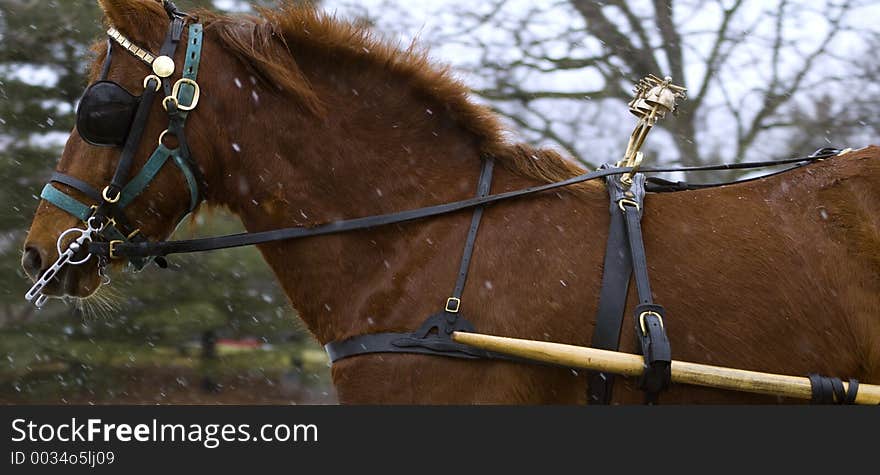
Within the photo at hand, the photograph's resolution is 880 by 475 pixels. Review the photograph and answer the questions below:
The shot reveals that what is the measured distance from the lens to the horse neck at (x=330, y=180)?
2877 mm

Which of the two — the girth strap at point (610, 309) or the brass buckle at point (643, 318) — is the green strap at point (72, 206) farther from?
the brass buckle at point (643, 318)

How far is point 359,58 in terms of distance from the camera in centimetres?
302

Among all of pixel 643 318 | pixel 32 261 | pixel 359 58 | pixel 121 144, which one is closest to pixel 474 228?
pixel 643 318

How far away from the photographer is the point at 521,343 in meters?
2.53

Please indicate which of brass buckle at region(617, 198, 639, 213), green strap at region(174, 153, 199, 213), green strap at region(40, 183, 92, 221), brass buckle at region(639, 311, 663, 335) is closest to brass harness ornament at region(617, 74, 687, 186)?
brass buckle at region(617, 198, 639, 213)

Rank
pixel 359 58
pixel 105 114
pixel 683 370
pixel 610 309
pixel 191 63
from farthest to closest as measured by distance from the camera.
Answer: pixel 359 58, pixel 191 63, pixel 105 114, pixel 610 309, pixel 683 370

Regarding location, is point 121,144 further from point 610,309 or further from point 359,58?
point 610,309

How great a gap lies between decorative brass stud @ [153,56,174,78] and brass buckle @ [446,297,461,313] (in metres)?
1.22

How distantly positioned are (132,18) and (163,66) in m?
0.24

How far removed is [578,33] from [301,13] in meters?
5.50

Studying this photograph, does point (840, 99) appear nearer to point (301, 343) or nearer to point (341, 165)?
point (301, 343)

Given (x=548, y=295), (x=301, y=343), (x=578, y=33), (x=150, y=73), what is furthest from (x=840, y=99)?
(x=150, y=73)

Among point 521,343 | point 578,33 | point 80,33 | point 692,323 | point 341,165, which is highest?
point 578,33

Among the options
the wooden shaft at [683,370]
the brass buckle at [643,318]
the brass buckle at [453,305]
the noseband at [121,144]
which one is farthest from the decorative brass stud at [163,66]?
the brass buckle at [643,318]
